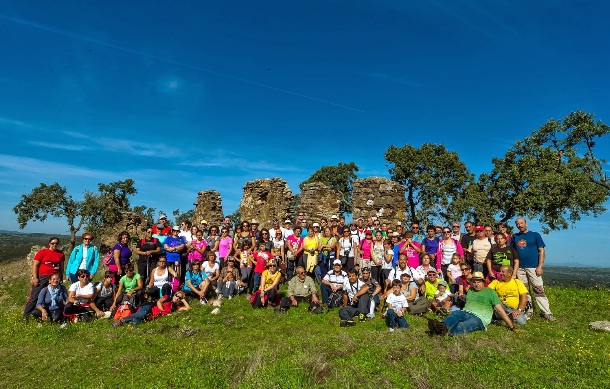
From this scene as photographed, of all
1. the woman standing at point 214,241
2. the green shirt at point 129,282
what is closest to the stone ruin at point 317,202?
the woman standing at point 214,241

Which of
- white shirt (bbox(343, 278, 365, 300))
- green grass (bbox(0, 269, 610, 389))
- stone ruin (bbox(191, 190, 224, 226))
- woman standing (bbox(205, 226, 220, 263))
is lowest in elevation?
green grass (bbox(0, 269, 610, 389))

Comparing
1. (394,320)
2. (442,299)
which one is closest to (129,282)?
(394,320)

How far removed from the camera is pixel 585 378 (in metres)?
5.85

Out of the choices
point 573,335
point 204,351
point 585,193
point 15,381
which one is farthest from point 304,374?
point 585,193

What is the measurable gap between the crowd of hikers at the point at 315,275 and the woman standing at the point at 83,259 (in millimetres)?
29

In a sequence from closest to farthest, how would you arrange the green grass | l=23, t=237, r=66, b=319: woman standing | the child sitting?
the green grass < the child sitting < l=23, t=237, r=66, b=319: woman standing

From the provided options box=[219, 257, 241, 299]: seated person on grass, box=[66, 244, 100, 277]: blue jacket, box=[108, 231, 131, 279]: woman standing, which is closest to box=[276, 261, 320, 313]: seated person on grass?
box=[219, 257, 241, 299]: seated person on grass

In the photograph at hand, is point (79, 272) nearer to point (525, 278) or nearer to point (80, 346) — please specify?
point (80, 346)

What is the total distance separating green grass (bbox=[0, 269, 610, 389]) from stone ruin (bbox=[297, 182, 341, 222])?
10.1 metres

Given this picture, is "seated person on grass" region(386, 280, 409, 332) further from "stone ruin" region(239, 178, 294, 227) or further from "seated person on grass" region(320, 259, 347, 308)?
"stone ruin" region(239, 178, 294, 227)

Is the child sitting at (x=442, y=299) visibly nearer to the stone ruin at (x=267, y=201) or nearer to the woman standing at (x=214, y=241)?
the woman standing at (x=214, y=241)

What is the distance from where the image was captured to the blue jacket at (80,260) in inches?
425

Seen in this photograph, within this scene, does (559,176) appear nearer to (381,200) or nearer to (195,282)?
(381,200)

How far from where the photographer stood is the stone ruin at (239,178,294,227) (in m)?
21.3
